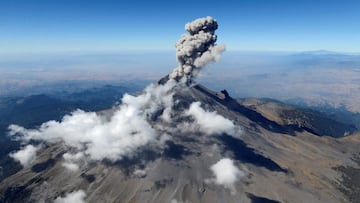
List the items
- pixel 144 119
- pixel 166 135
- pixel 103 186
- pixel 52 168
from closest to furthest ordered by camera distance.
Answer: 1. pixel 103 186
2. pixel 52 168
3. pixel 166 135
4. pixel 144 119

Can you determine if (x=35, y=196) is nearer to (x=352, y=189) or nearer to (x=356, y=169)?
(x=352, y=189)

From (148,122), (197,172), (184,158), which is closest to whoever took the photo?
(197,172)

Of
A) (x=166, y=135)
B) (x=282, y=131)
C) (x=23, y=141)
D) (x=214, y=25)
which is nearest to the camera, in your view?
(x=166, y=135)

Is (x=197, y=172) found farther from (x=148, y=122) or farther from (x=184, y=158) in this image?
(x=148, y=122)

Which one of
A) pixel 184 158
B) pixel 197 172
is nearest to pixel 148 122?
pixel 184 158

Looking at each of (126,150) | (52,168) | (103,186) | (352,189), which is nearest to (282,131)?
(352,189)
